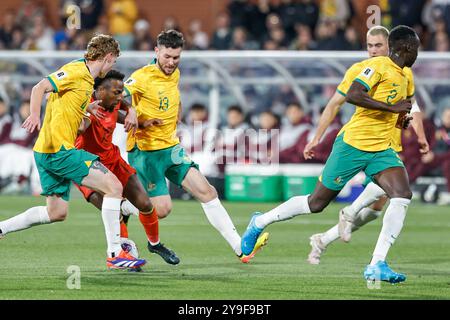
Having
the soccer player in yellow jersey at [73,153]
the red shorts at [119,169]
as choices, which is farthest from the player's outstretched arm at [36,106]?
the red shorts at [119,169]

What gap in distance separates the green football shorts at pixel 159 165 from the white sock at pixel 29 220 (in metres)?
1.32

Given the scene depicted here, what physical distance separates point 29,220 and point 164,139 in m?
1.67

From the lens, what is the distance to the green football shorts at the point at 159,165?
39.6 feet

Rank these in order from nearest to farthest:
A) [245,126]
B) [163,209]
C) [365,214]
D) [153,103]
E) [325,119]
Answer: [325,119] → [153,103] → [163,209] → [365,214] → [245,126]

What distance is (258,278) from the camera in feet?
36.1

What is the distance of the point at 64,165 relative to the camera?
11.0m

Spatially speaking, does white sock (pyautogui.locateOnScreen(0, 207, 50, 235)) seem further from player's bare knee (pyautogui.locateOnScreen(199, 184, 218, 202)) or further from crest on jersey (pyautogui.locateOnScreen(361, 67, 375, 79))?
crest on jersey (pyautogui.locateOnScreen(361, 67, 375, 79))

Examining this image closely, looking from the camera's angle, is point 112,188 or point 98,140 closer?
point 112,188

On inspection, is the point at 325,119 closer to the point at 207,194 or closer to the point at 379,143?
the point at 379,143

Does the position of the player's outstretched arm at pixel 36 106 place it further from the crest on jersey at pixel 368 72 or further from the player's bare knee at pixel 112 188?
the crest on jersey at pixel 368 72

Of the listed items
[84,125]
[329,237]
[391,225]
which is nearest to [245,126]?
[329,237]

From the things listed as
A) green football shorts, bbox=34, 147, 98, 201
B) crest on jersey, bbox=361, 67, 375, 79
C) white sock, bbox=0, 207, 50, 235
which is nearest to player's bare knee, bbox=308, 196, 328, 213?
crest on jersey, bbox=361, 67, 375, 79

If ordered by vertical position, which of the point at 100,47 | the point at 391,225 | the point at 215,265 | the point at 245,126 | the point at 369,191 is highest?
the point at 100,47
